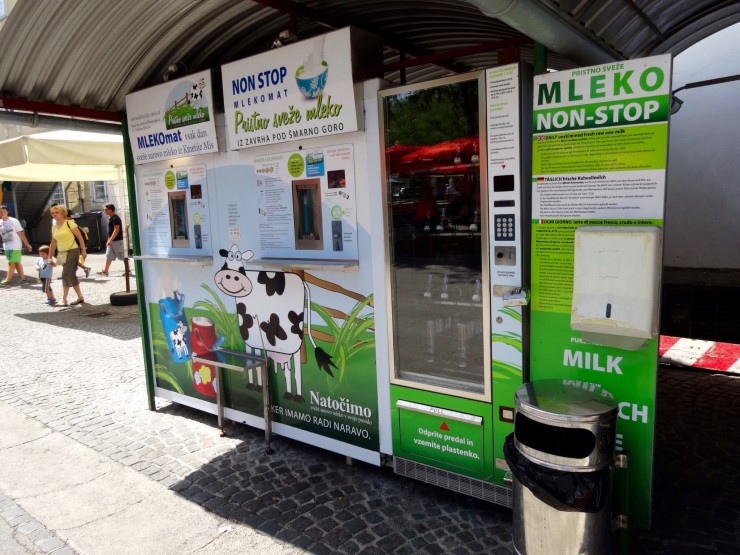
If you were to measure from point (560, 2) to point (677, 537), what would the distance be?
299 centimetres

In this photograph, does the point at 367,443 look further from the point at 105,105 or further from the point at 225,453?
the point at 105,105

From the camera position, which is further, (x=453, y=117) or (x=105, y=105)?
(x=105, y=105)

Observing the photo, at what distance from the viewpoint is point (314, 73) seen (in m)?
3.67

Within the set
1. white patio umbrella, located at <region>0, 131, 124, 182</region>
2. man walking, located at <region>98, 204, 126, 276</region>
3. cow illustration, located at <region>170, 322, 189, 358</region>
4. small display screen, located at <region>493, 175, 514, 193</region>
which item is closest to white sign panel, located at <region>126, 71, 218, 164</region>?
cow illustration, located at <region>170, 322, 189, 358</region>

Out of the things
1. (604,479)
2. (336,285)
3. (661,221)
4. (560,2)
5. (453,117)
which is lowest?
(604,479)

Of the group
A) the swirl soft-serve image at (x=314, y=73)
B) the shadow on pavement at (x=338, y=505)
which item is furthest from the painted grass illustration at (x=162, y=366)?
the swirl soft-serve image at (x=314, y=73)

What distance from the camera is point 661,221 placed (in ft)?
8.91

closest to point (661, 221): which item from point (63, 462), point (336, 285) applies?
point (336, 285)

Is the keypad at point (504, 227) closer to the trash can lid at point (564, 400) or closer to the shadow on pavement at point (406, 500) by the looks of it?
the trash can lid at point (564, 400)

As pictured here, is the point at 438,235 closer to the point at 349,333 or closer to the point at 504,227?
the point at 504,227

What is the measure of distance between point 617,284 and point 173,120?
→ 3593mm

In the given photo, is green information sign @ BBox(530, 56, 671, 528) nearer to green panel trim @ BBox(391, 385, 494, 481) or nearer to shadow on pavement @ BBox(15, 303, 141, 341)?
green panel trim @ BBox(391, 385, 494, 481)

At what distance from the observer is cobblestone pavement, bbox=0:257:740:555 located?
3.21 m

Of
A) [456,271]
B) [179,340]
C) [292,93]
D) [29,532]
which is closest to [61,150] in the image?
[179,340]
